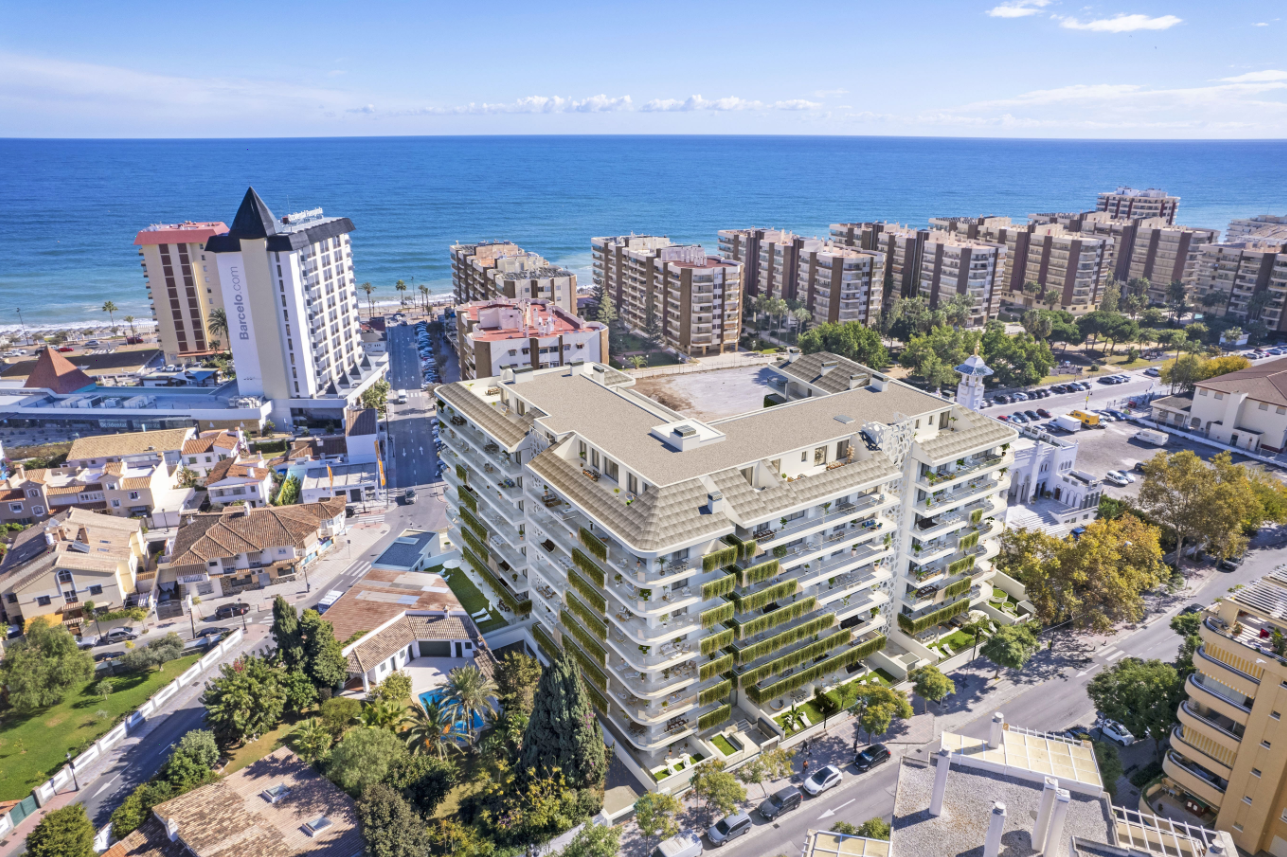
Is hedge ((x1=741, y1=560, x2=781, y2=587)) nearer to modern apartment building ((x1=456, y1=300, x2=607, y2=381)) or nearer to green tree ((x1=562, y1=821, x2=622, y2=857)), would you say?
green tree ((x1=562, y1=821, x2=622, y2=857))

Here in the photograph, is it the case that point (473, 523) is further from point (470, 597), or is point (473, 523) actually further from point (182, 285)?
point (182, 285)

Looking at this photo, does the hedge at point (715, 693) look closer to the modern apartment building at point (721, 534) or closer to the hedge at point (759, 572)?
the modern apartment building at point (721, 534)

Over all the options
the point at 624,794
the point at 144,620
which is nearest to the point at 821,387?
the point at 624,794

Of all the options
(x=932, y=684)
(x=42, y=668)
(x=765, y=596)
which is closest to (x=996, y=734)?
(x=765, y=596)

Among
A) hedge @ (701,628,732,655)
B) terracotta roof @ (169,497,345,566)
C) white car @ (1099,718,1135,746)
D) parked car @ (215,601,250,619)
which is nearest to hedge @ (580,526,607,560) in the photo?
hedge @ (701,628,732,655)

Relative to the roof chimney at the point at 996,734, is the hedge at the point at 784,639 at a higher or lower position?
lower

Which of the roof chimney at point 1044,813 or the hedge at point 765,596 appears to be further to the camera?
the hedge at point 765,596

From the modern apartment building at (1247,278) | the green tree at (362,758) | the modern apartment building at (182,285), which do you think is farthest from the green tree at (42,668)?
the modern apartment building at (1247,278)
